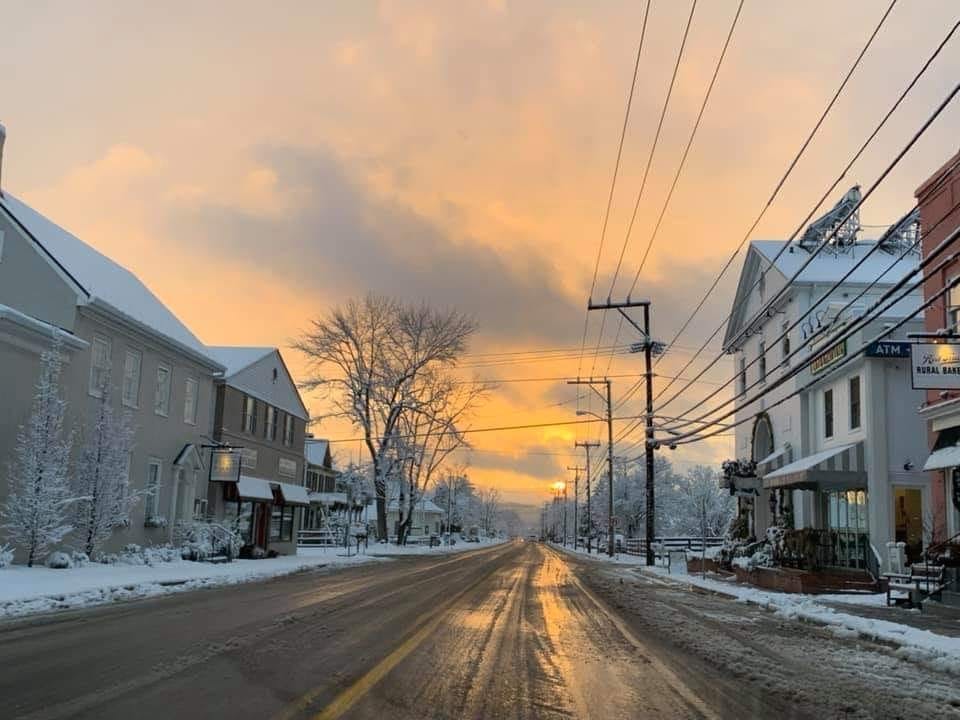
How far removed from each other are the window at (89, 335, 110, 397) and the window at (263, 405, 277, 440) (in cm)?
1405

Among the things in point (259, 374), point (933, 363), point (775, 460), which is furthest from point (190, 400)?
point (933, 363)

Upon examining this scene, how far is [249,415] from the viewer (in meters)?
37.1

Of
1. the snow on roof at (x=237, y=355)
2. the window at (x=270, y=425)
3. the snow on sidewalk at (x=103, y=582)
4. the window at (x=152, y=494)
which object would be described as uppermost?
the snow on roof at (x=237, y=355)

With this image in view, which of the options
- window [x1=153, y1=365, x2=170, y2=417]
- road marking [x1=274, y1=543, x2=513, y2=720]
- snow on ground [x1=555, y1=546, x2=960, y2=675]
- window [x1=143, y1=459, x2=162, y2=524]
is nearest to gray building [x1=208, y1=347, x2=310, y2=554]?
window [x1=153, y1=365, x2=170, y2=417]

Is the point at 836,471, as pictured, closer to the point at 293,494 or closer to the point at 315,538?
the point at 293,494

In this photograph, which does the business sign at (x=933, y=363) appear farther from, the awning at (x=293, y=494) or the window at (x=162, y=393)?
the awning at (x=293, y=494)

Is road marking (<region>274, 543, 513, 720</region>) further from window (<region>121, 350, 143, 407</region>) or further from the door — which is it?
window (<region>121, 350, 143, 407</region>)

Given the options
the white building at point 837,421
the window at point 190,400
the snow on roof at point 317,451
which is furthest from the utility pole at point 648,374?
the snow on roof at point 317,451

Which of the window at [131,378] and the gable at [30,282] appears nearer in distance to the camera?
the gable at [30,282]

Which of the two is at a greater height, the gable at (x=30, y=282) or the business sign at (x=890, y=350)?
the gable at (x=30, y=282)

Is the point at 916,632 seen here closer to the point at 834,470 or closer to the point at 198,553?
the point at 834,470

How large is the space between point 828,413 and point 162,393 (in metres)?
22.9

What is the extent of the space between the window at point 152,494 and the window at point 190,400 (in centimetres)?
262

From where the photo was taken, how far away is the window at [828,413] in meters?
27.5
